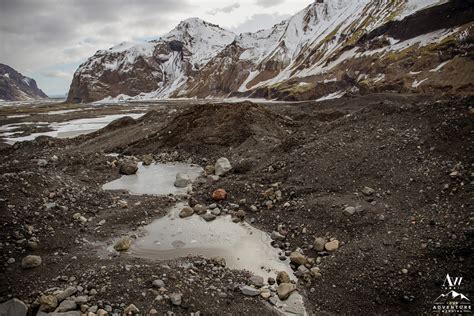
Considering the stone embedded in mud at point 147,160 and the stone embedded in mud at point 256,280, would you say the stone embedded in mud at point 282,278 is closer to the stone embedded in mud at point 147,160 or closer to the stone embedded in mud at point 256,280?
the stone embedded in mud at point 256,280

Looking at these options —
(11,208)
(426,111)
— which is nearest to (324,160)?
(426,111)

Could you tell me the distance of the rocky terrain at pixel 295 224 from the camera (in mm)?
7684

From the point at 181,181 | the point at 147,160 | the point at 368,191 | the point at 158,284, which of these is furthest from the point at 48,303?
the point at 147,160

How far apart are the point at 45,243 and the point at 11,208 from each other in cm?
195

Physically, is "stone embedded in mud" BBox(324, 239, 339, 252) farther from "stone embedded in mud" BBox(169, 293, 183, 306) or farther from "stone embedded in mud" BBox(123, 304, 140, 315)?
"stone embedded in mud" BBox(123, 304, 140, 315)

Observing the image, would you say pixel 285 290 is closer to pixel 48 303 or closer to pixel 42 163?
pixel 48 303

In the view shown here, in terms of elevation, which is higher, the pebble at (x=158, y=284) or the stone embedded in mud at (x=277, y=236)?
the stone embedded in mud at (x=277, y=236)

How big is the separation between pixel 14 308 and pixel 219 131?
17.0 meters

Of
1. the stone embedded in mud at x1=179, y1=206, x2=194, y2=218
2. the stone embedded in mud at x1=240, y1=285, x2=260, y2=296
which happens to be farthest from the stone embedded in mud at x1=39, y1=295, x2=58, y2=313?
the stone embedded in mud at x1=179, y1=206, x2=194, y2=218

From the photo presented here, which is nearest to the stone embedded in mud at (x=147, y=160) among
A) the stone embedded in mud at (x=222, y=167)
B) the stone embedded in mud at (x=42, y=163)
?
the stone embedded in mud at (x=222, y=167)

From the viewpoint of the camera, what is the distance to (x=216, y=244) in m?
11.1

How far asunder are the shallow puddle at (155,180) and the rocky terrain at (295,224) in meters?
0.83

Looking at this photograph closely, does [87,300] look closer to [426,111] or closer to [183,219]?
[183,219]

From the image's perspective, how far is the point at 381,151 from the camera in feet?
44.8
